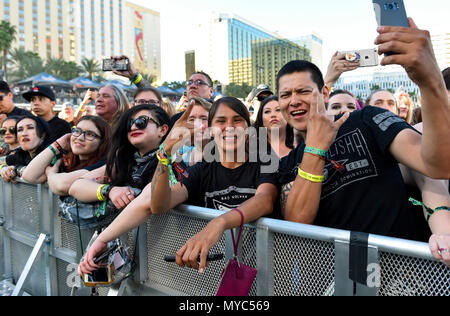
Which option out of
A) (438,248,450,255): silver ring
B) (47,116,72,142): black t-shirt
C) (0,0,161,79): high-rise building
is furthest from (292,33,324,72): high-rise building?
(438,248,450,255): silver ring

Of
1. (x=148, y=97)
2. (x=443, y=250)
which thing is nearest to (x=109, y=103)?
(x=148, y=97)

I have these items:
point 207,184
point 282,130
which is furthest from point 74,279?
point 282,130

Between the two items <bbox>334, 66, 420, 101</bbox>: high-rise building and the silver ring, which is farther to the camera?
<bbox>334, 66, 420, 101</bbox>: high-rise building

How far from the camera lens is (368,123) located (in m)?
1.69

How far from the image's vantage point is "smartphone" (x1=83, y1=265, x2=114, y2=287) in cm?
212

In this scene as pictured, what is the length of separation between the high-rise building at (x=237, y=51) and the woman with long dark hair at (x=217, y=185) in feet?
328

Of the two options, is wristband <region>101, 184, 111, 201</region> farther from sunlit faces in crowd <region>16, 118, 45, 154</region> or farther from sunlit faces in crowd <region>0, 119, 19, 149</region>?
sunlit faces in crowd <region>0, 119, 19, 149</region>

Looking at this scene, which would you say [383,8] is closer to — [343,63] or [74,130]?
[343,63]

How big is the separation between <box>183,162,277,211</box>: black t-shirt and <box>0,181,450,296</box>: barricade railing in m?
0.19

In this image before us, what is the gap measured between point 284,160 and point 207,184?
528 millimetres

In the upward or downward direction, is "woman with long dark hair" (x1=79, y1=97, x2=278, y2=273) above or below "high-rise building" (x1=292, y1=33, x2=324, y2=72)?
below

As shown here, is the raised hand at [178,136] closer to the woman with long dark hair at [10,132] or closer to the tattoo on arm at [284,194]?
the tattoo on arm at [284,194]

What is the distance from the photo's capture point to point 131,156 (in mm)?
2707

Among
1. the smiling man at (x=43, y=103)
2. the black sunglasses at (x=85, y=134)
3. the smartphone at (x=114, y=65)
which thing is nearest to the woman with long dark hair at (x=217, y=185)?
the black sunglasses at (x=85, y=134)
